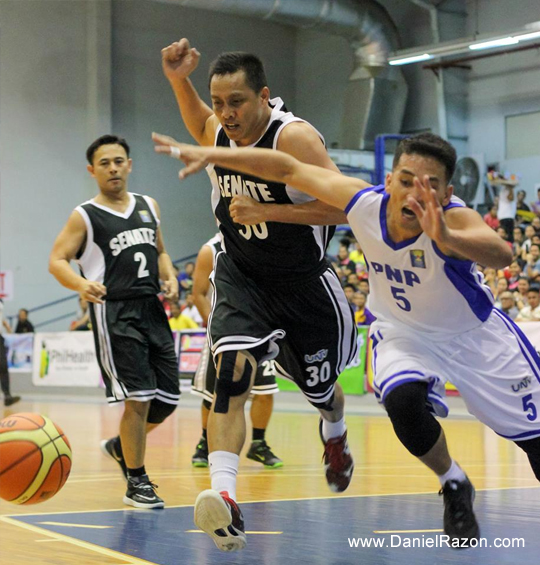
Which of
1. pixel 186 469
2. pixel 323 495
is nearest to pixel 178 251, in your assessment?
pixel 186 469

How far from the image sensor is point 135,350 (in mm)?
6117

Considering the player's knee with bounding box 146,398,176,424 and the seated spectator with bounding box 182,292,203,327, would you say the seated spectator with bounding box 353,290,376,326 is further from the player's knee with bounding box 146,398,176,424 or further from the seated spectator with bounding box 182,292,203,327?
the player's knee with bounding box 146,398,176,424

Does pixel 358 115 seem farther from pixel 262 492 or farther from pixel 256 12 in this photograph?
pixel 262 492

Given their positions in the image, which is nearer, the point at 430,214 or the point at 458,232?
the point at 430,214

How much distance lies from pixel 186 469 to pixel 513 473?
2501mm

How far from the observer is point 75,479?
23.2 feet

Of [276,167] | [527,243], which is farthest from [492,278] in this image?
[276,167]

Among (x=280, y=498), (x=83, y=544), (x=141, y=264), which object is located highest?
(x=141, y=264)

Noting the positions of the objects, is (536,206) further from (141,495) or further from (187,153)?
(187,153)

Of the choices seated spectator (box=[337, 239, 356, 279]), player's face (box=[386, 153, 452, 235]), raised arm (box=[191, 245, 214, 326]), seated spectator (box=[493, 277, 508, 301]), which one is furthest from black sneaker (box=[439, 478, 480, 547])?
seated spectator (box=[337, 239, 356, 279])

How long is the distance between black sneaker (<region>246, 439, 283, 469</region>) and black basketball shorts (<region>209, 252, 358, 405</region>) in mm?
2646

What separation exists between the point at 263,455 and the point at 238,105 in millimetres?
3940

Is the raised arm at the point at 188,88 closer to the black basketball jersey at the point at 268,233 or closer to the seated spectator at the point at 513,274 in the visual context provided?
the black basketball jersey at the point at 268,233

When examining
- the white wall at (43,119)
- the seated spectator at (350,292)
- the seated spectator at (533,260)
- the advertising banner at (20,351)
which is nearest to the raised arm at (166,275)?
the seated spectator at (350,292)
